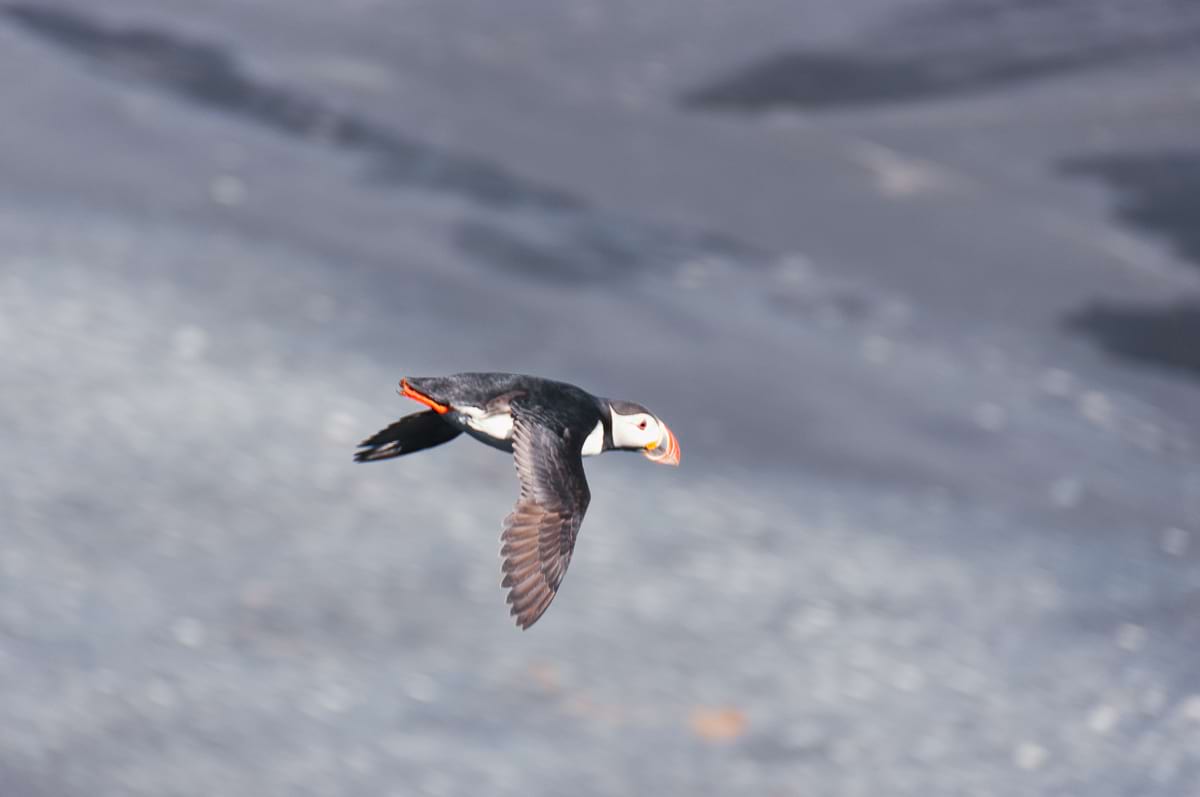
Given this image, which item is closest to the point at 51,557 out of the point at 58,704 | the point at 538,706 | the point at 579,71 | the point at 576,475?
the point at 58,704

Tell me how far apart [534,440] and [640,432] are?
0.29 meters

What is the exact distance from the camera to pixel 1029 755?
7.33 metres

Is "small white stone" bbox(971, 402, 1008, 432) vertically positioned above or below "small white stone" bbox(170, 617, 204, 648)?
above

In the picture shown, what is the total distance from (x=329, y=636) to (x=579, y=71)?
21.2 feet

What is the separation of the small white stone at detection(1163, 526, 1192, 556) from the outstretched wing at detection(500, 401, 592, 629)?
709cm

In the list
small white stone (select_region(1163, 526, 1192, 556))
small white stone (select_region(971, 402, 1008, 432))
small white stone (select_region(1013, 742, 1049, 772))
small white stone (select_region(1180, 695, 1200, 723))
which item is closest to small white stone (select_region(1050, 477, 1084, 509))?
small white stone (select_region(1163, 526, 1192, 556))

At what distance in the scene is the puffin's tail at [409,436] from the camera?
2.67 meters

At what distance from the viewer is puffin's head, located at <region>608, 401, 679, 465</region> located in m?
2.63

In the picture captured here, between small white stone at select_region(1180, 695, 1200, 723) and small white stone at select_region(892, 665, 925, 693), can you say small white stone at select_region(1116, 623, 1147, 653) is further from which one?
small white stone at select_region(892, 665, 925, 693)

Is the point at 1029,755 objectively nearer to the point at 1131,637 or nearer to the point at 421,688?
the point at 1131,637

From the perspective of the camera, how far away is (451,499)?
8.80 m

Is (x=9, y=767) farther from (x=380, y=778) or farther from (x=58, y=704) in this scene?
(x=380, y=778)

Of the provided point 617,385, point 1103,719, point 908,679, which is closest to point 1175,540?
point 1103,719

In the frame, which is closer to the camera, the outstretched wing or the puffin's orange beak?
the outstretched wing
